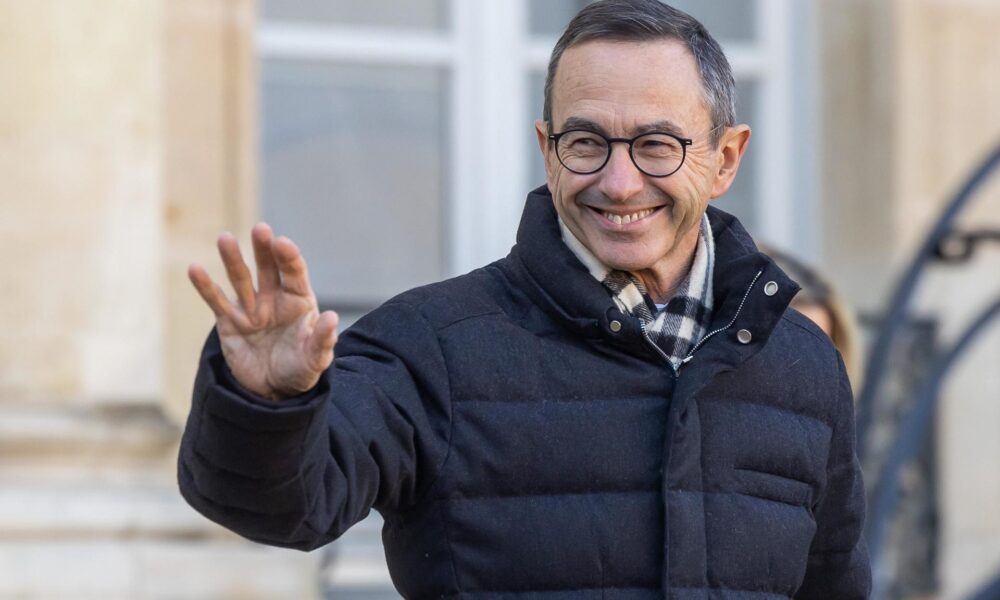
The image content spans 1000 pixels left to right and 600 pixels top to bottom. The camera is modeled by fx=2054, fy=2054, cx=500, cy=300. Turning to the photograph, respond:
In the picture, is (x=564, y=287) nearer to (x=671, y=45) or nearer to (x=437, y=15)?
(x=671, y=45)

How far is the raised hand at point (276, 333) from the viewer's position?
1945 millimetres

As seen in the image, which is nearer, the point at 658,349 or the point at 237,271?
the point at 237,271

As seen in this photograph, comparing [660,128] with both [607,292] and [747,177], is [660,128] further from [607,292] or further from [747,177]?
[747,177]

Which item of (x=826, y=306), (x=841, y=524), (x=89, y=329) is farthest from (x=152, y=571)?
(x=841, y=524)

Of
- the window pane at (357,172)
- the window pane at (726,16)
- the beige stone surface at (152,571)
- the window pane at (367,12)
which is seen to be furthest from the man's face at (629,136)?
the window pane at (726,16)

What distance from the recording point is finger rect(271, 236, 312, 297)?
1.89m

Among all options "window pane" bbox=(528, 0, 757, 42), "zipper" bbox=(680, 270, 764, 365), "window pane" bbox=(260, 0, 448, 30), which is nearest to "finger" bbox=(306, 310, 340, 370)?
"zipper" bbox=(680, 270, 764, 365)

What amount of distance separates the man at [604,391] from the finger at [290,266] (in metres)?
0.16

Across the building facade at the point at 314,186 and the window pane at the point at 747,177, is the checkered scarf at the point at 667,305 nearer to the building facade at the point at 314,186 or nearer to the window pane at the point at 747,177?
the building facade at the point at 314,186

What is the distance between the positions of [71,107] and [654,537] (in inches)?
111

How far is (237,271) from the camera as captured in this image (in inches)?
74.8

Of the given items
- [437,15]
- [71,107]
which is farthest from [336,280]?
[71,107]

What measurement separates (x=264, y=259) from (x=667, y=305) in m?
0.62

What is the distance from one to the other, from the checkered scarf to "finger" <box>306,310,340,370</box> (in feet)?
1.53
